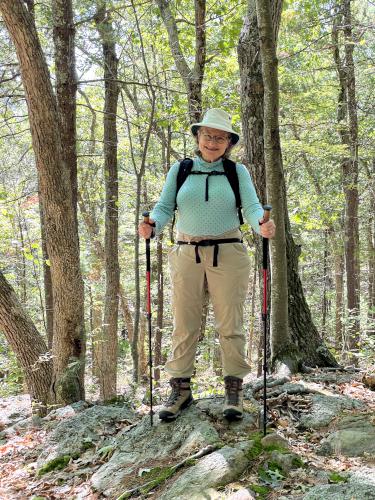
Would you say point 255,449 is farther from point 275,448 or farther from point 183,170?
point 183,170

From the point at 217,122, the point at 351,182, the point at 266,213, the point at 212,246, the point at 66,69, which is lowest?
the point at 212,246

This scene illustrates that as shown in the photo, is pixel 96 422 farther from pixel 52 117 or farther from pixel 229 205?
pixel 52 117

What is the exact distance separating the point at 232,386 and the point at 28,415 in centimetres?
375

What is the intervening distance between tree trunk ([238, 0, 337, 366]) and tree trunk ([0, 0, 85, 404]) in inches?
97.0

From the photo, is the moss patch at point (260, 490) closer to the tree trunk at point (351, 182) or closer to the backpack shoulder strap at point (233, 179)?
the backpack shoulder strap at point (233, 179)

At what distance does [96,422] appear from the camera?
462 centimetres

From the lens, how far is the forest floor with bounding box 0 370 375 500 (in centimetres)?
284

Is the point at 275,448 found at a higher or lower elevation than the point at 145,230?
lower

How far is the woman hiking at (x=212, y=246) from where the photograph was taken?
150 inches

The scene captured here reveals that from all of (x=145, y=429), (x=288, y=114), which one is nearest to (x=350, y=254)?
(x=288, y=114)

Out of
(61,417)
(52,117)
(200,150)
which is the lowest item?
(61,417)

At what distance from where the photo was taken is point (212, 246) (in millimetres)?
3826

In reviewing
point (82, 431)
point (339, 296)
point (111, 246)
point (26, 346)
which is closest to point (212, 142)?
point (82, 431)

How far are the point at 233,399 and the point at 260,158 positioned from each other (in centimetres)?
328
